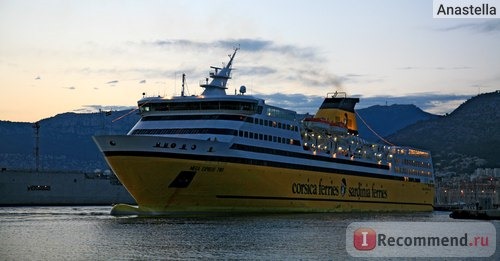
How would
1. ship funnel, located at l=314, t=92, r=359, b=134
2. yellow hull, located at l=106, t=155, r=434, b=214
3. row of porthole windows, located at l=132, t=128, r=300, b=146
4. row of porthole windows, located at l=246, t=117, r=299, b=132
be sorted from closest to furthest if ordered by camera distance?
yellow hull, located at l=106, t=155, r=434, b=214, row of porthole windows, located at l=132, t=128, r=300, b=146, row of porthole windows, located at l=246, t=117, r=299, b=132, ship funnel, located at l=314, t=92, r=359, b=134

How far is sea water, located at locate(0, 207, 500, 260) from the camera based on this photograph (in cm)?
4078

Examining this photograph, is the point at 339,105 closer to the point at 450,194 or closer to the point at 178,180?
the point at 178,180

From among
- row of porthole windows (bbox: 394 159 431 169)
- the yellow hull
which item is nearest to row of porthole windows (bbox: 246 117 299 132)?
the yellow hull

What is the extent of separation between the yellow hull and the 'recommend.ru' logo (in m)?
10.6

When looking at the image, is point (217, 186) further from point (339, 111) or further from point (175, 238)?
point (339, 111)

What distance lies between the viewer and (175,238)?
47.4m

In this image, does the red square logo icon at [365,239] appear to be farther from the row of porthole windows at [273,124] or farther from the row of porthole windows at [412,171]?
the row of porthole windows at [412,171]

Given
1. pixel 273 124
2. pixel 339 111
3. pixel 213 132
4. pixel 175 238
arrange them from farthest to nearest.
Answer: pixel 339 111
pixel 273 124
pixel 213 132
pixel 175 238

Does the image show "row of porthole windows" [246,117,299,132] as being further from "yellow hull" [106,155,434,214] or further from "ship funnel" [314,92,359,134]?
"ship funnel" [314,92,359,134]

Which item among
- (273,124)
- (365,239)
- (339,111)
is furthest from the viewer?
(339,111)

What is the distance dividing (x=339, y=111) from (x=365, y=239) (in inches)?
1632

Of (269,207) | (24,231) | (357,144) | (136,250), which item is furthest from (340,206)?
(136,250)

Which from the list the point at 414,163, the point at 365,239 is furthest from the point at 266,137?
the point at 414,163

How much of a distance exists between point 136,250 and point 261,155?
27.2m
